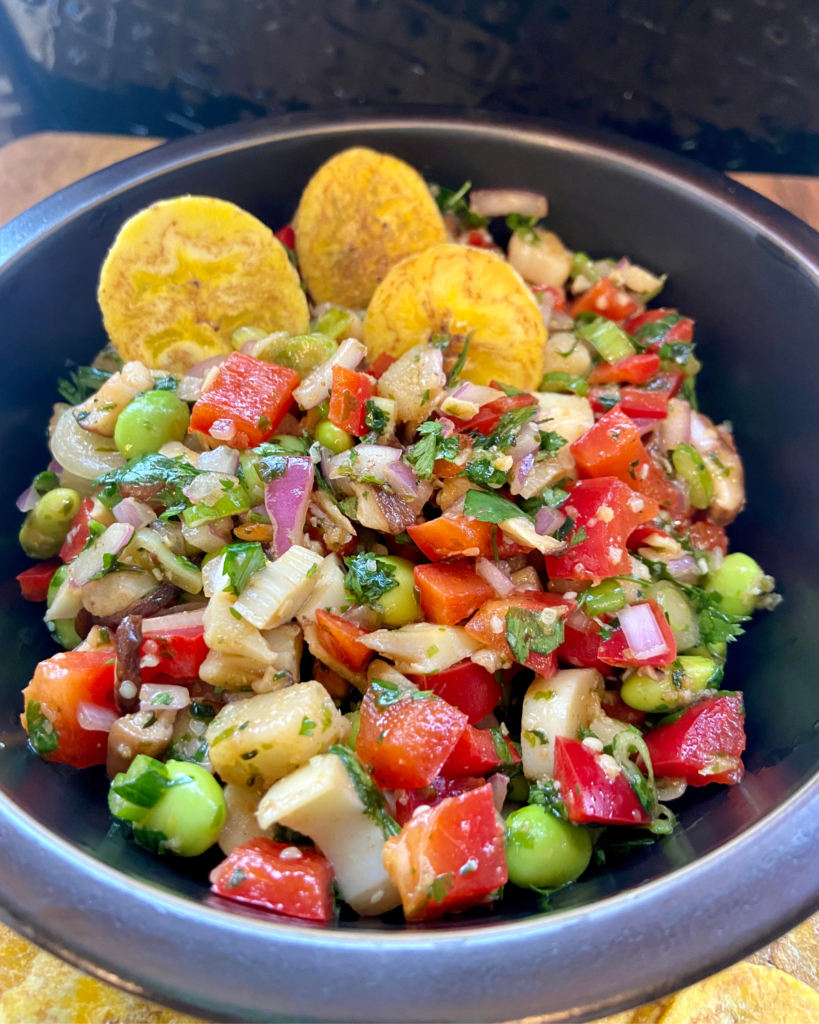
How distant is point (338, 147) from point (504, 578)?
198cm

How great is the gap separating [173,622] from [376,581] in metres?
0.58

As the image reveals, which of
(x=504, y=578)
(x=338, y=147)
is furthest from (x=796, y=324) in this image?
(x=338, y=147)

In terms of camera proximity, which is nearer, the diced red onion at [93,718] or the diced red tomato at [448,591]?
the diced red onion at [93,718]

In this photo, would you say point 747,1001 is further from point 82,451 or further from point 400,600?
point 82,451

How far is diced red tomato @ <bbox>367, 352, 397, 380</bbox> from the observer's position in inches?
104

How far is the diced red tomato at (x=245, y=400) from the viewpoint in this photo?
233cm

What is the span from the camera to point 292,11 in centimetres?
356

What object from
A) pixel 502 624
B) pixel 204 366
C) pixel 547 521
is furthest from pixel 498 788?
pixel 204 366

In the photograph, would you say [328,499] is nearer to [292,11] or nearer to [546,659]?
[546,659]

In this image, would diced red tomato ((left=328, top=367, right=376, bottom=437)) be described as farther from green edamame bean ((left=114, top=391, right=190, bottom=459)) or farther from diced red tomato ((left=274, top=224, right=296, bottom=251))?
diced red tomato ((left=274, top=224, right=296, bottom=251))

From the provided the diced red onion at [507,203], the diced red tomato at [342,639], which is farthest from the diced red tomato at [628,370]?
the diced red tomato at [342,639]

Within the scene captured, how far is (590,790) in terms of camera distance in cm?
192

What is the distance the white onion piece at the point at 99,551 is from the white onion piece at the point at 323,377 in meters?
0.66

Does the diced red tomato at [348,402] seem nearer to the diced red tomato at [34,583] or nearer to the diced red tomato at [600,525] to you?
the diced red tomato at [600,525]
